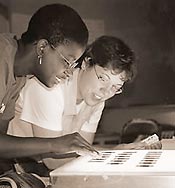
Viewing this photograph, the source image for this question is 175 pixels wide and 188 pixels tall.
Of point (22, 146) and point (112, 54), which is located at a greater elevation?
point (112, 54)

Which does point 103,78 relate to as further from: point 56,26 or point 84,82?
point 56,26

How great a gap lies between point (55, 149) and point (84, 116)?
15 centimetres

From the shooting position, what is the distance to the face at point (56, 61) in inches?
53.4

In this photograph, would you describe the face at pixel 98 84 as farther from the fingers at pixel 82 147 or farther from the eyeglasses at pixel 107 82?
the fingers at pixel 82 147

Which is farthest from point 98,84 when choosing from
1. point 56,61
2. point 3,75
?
Answer: point 3,75

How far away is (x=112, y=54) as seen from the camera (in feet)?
4.54

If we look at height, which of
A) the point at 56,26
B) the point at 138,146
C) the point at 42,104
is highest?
the point at 56,26

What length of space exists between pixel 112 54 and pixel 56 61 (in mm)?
179

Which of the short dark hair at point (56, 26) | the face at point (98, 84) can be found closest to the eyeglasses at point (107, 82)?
the face at point (98, 84)

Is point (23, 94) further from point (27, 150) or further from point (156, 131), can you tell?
point (156, 131)

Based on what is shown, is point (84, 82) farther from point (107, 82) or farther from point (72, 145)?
point (72, 145)

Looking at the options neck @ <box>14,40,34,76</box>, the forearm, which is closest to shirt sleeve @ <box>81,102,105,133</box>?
the forearm

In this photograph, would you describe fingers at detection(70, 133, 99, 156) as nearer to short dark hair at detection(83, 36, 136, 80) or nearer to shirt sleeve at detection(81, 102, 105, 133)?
shirt sleeve at detection(81, 102, 105, 133)

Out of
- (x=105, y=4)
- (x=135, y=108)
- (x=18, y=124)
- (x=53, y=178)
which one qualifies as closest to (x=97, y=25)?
(x=105, y=4)
